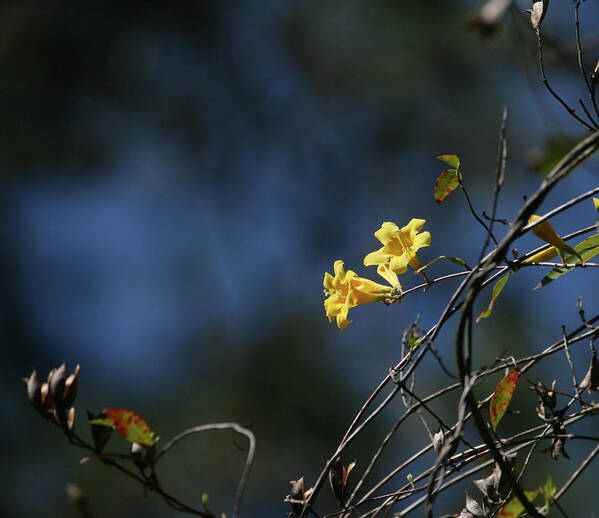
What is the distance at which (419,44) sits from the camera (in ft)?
24.8

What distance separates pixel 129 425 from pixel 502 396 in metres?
0.42

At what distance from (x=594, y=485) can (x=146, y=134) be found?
20.3 feet

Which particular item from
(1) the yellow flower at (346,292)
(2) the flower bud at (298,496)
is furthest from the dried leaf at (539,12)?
(2) the flower bud at (298,496)

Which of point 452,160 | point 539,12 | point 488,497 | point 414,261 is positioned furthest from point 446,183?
point 488,497

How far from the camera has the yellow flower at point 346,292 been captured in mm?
969

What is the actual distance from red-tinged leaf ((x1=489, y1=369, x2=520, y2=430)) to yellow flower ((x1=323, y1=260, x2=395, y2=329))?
0.84 ft

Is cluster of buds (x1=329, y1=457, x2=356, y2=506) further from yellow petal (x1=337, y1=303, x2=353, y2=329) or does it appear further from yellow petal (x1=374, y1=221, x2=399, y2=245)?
yellow petal (x1=374, y1=221, x2=399, y2=245)

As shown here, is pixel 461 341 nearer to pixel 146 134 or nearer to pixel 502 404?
pixel 502 404

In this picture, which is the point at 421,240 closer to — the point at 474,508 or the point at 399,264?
the point at 399,264

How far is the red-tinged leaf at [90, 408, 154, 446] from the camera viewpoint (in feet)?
2.23

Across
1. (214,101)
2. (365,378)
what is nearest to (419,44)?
(214,101)

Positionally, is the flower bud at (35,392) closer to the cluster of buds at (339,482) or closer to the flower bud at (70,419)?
the flower bud at (70,419)

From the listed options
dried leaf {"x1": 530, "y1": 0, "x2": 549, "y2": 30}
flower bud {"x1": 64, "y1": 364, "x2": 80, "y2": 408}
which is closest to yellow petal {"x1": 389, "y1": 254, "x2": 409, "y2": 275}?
dried leaf {"x1": 530, "y1": 0, "x2": 549, "y2": 30}

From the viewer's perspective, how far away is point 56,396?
72 centimetres
